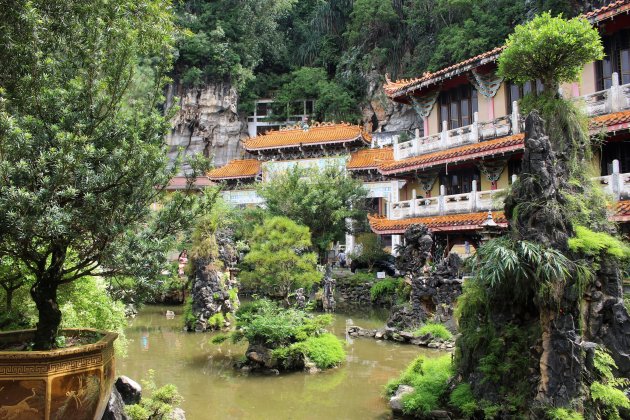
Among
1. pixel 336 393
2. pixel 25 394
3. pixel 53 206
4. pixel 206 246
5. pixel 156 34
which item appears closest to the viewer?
pixel 53 206

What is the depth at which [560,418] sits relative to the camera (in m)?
6.17

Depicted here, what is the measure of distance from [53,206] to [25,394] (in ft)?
6.71

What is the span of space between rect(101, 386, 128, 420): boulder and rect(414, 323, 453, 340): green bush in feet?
30.7

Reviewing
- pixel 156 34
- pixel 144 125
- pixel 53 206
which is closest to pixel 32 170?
pixel 53 206

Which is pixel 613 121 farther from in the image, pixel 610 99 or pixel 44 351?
pixel 44 351

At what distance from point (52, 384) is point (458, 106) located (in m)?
18.2

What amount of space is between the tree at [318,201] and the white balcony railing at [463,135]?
150 inches

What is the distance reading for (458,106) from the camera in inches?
800

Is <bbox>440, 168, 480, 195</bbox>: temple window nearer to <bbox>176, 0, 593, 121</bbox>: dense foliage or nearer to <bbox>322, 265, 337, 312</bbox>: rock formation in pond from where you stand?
<bbox>322, 265, 337, 312</bbox>: rock formation in pond

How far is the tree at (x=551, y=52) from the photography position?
31.8ft

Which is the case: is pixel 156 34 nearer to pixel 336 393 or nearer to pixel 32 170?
pixel 32 170

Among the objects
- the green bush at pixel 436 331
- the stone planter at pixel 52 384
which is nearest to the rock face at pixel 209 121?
the green bush at pixel 436 331

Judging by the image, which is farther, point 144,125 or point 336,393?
point 336,393

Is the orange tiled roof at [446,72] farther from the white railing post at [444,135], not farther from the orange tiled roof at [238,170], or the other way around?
the orange tiled roof at [238,170]
